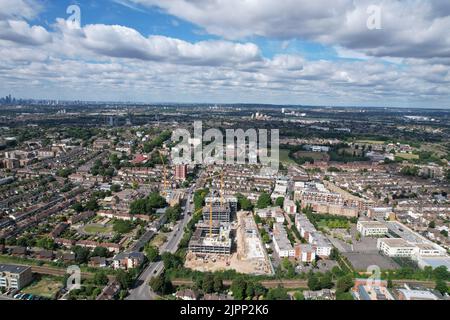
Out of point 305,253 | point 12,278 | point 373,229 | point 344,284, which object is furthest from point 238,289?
point 373,229

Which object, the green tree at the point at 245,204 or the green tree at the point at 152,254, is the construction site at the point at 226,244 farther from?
the green tree at the point at 152,254

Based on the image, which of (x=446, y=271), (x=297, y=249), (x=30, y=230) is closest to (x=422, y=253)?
(x=446, y=271)

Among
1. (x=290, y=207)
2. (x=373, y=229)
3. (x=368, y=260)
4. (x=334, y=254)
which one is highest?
(x=290, y=207)

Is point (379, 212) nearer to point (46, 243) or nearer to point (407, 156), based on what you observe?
point (46, 243)

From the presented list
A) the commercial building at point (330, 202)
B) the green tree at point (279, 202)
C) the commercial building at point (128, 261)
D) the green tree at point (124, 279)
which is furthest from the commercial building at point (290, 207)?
the green tree at point (124, 279)

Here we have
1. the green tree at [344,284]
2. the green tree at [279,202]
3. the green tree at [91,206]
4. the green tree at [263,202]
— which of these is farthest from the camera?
the green tree at [279,202]

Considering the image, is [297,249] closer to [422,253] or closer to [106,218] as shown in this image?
[422,253]

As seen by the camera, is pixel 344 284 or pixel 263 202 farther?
pixel 263 202
